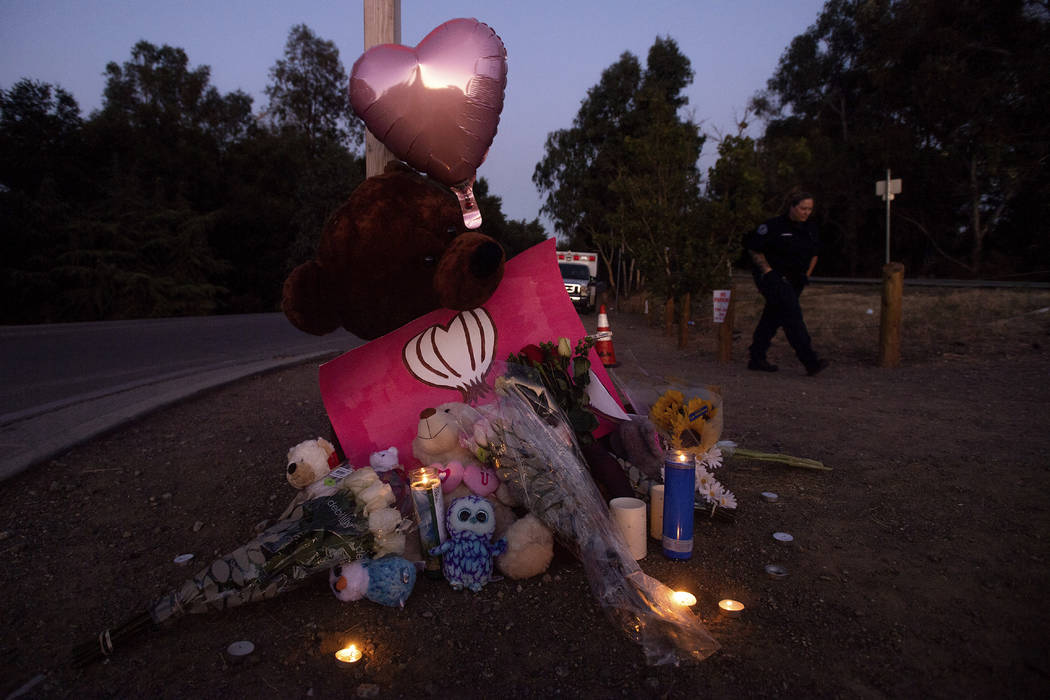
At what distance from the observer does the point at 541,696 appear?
1611 millimetres

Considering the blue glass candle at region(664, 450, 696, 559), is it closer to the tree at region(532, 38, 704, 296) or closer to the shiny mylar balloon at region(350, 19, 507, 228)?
the shiny mylar balloon at region(350, 19, 507, 228)

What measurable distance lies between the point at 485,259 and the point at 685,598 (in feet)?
4.90

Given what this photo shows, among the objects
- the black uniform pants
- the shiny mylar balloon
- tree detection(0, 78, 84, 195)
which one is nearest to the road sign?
the black uniform pants

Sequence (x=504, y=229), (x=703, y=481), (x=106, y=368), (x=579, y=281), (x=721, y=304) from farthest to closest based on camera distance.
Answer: (x=504, y=229) → (x=579, y=281) → (x=721, y=304) → (x=106, y=368) → (x=703, y=481)

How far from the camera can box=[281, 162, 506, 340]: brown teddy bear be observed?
2.61m

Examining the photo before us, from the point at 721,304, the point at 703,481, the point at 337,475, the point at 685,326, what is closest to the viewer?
the point at 337,475

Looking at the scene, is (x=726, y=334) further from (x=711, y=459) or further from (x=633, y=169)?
(x=633, y=169)

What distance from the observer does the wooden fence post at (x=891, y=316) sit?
6.29 metres

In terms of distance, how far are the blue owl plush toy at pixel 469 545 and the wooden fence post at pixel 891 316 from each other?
226 inches

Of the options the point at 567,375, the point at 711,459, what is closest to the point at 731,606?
the point at 711,459

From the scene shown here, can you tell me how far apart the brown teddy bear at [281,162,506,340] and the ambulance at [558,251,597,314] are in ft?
47.6

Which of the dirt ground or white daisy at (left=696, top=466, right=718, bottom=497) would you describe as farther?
white daisy at (left=696, top=466, right=718, bottom=497)

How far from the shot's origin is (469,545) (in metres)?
2.16

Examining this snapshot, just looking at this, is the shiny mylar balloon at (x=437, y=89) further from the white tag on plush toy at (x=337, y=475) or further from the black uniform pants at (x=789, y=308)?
the black uniform pants at (x=789, y=308)
